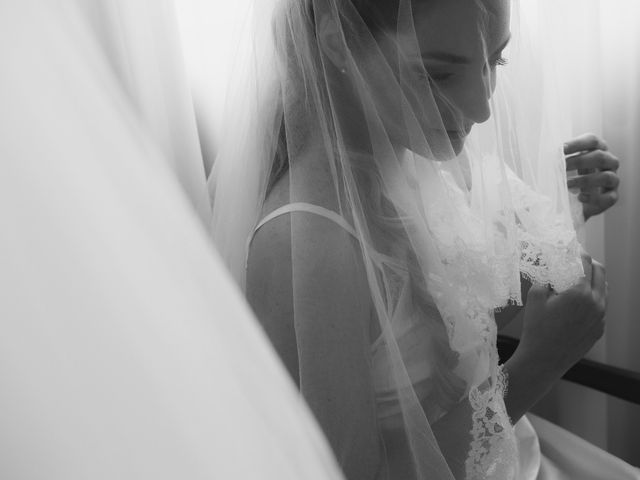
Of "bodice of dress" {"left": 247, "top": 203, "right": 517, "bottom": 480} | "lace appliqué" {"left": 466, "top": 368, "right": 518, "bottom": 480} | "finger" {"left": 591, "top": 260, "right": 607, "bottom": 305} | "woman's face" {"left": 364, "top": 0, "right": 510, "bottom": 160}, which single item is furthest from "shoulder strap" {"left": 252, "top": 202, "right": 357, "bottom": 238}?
"finger" {"left": 591, "top": 260, "right": 607, "bottom": 305}

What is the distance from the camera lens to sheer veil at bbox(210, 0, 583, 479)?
24.6 inches

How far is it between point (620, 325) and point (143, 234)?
111 cm

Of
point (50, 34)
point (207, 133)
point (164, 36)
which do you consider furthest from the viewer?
point (207, 133)

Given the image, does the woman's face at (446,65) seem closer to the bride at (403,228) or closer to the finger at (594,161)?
the bride at (403,228)

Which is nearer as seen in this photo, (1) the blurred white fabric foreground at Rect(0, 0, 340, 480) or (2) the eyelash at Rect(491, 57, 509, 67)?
(1) the blurred white fabric foreground at Rect(0, 0, 340, 480)

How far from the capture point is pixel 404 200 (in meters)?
0.68

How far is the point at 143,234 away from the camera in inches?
11.6

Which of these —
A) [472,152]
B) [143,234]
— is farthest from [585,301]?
[143,234]

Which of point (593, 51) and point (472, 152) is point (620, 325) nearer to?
point (593, 51)

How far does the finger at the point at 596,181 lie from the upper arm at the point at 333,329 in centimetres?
47

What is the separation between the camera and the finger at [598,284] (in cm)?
77

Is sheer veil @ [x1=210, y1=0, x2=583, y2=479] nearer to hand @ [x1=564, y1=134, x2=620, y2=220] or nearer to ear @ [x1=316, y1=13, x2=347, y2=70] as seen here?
ear @ [x1=316, y1=13, x2=347, y2=70]

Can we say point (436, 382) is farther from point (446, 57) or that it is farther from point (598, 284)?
point (446, 57)

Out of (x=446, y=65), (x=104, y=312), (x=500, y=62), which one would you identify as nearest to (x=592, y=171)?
(x=500, y=62)
